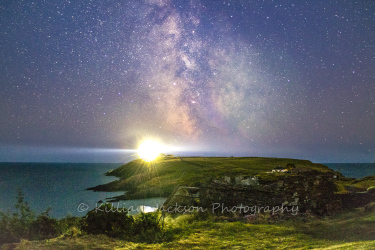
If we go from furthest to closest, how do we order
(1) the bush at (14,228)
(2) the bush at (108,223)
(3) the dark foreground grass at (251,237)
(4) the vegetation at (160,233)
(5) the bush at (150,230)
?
(2) the bush at (108,223), (5) the bush at (150,230), (1) the bush at (14,228), (4) the vegetation at (160,233), (3) the dark foreground grass at (251,237)

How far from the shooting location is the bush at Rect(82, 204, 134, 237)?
407 inches

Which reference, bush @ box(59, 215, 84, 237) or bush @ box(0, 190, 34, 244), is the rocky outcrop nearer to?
bush @ box(59, 215, 84, 237)

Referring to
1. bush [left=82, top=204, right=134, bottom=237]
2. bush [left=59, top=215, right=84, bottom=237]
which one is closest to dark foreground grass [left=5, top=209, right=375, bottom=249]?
bush [left=59, top=215, right=84, bottom=237]

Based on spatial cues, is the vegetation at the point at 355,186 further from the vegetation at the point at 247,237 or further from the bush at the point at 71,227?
the bush at the point at 71,227

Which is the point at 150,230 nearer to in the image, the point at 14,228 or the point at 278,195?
the point at 14,228

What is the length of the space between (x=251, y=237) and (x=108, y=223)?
659 centimetres

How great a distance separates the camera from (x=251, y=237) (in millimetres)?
10141

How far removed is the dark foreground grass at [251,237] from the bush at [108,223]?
60 cm

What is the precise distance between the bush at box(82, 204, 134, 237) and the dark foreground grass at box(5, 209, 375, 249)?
1.96ft

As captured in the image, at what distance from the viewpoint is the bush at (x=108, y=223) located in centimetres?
1034

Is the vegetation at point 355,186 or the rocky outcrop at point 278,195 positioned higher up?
the rocky outcrop at point 278,195

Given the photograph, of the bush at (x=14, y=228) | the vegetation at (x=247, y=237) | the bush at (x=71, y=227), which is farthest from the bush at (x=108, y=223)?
the bush at (x=14, y=228)

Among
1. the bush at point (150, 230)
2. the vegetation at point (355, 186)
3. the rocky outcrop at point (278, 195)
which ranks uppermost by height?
the rocky outcrop at point (278, 195)

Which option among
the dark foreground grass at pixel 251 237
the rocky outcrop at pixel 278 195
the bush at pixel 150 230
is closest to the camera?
the dark foreground grass at pixel 251 237
